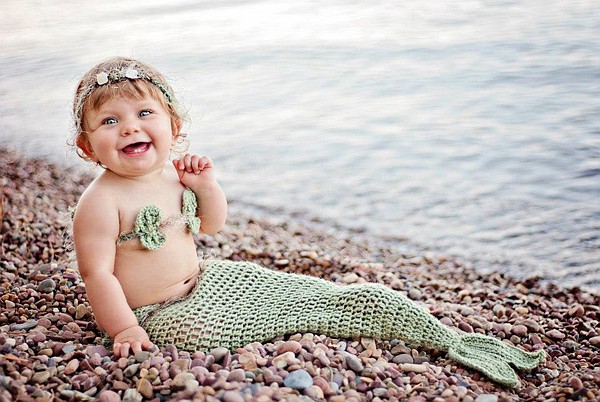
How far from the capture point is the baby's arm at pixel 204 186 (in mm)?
3043

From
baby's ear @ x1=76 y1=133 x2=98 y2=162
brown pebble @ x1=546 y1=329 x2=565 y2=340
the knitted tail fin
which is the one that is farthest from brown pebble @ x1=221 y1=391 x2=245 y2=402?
brown pebble @ x1=546 y1=329 x2=565 y2=340

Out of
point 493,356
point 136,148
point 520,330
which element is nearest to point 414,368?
point 493,356

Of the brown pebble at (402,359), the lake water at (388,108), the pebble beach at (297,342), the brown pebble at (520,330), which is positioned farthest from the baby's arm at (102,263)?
the lake water at (388,108)

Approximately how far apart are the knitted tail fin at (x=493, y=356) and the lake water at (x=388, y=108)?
68.0 inches

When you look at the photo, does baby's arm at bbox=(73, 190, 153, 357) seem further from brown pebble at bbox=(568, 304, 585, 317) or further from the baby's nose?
brown pebble at bbox=(568, 304, 585, 317)

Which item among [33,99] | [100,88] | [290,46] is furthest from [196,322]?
[290,46]

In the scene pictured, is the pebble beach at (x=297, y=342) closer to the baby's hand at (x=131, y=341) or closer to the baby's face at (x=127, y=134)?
the baby's hand at (x=131, y=341)

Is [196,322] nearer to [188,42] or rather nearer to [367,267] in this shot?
[367,267]

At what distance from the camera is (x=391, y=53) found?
9.50 m

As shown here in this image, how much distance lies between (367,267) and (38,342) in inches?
85.4

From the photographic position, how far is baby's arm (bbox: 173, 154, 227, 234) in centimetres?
304

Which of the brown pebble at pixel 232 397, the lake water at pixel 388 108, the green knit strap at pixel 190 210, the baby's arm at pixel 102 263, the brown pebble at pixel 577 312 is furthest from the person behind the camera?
the lake water at pixel 388 108

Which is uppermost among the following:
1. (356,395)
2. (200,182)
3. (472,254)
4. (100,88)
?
(100,88)

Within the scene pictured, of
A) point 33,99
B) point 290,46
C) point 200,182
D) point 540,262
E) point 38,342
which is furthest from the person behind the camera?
point 290,46
